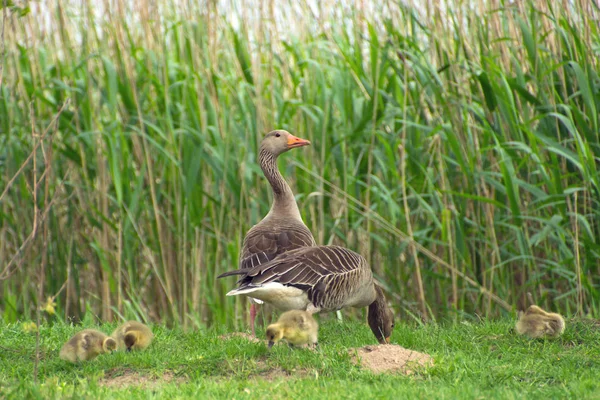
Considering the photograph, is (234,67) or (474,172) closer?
(474,172)

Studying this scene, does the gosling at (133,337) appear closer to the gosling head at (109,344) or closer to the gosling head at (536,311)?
the gosling head at (109,344)

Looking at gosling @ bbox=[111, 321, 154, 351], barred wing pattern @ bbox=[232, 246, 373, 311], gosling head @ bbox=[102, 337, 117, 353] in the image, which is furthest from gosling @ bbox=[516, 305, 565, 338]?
gosling head @ bbox=[102, 337, 117, 353]

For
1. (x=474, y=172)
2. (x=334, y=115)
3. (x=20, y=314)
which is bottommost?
(x=20, y=314)

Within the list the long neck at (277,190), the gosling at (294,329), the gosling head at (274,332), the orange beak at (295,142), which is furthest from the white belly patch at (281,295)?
the orange beak at (295,142)

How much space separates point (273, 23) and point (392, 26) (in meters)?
1.17

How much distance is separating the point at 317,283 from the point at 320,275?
8 cm

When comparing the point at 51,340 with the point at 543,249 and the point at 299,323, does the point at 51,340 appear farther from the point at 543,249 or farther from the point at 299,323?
the point at 543,249

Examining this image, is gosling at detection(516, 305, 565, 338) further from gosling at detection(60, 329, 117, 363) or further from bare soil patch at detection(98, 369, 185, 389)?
gosling at detection(60, 329, 117, 363)

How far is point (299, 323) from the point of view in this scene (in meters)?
5.34

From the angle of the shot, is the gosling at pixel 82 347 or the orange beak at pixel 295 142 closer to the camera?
the gosling at pixel 82 347

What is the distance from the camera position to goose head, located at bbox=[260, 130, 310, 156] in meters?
7.26

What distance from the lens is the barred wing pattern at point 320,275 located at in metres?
5.67

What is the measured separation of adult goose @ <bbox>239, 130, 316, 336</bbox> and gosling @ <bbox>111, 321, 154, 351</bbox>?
93cm

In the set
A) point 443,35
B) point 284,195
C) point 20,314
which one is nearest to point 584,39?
point 443,35
